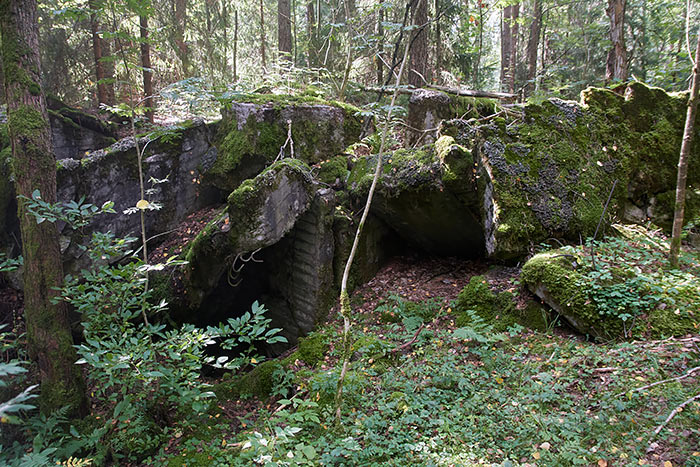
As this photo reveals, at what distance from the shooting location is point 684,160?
3885 millimetres

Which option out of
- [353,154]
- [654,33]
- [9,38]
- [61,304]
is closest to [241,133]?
[353,154]

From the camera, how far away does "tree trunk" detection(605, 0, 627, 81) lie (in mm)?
7395

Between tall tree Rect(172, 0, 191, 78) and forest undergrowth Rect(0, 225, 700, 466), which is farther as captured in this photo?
tall tree Rect(172, 0, 191, 78)

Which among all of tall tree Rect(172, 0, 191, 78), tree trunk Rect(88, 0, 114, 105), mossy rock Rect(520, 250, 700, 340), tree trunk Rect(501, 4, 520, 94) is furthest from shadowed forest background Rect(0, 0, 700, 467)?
tree trunk Rect(501, 4, 520, 94)

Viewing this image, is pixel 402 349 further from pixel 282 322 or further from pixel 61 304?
pixel 61 304

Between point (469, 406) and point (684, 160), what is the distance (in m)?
3.37

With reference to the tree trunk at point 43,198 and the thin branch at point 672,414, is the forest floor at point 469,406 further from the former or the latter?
the tree trunk at point 43,198

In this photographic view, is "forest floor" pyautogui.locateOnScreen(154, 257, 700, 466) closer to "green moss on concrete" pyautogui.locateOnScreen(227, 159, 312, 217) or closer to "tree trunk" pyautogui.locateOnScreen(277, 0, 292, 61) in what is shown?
"green moss on concrete" pyautogui.locateOnScreen(227, 159, 312, 217)

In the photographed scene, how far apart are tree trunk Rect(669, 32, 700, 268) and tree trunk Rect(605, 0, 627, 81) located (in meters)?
4.37

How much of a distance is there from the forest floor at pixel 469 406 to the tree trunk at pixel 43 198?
1517 mm

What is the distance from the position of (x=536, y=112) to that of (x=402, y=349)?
12.5 ft

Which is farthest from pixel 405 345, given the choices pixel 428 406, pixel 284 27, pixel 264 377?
pixel 284 27

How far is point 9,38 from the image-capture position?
383 centimetres

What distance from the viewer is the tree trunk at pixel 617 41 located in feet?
Answer: 24.3
